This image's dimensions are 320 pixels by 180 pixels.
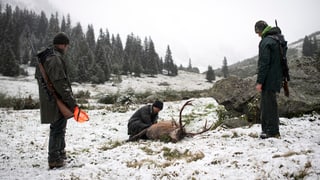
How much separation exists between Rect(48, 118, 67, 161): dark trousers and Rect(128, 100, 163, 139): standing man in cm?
305

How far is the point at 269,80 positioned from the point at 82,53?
67440 mm

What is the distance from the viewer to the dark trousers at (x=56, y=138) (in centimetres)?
480

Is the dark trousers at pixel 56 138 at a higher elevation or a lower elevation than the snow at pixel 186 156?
higher

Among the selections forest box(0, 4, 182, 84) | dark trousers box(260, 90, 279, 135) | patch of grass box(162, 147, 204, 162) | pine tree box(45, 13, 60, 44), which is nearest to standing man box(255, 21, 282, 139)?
dark trousers box(260, 90, 279, 135)

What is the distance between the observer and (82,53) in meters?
67.8

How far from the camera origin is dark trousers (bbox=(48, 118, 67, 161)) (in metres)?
4.80

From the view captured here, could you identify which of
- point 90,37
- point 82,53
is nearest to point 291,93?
point 82,53

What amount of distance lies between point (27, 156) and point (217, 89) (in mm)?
6667

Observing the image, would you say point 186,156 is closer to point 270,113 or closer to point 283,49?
point 270,113

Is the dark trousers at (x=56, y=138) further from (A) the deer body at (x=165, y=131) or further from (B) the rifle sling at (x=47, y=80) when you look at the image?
(A) the deer body at (x=165, y=131)

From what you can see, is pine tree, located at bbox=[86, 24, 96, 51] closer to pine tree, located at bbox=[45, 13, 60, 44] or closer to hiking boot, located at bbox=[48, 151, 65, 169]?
pine tree, located at bbox=[45, 13, 60, 44]

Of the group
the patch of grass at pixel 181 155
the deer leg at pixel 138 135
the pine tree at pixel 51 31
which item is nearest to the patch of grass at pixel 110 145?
the deer leg at pixel 138 135

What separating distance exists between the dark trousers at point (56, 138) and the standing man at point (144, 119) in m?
3.05

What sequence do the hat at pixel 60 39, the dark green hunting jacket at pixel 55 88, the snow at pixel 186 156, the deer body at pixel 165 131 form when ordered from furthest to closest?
the deer body at pixel 165 131
the hat at pixel 60 39
the dark green hunting jacket at pixel 55 88
the snow at pixel 186 156
